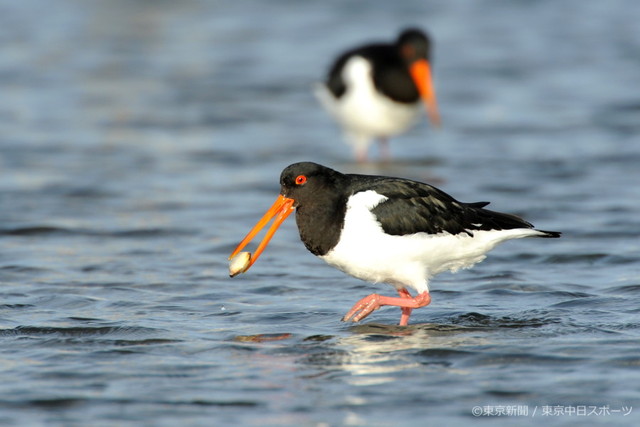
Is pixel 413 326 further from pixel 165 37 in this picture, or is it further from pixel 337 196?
pixel 165 37

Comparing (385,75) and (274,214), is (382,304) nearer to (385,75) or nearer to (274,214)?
(274,214)

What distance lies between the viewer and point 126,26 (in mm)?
19484

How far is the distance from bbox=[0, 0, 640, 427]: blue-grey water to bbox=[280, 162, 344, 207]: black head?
2.58 ft

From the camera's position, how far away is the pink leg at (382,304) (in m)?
6.50

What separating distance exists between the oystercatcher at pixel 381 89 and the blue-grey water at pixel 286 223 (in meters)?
0.44

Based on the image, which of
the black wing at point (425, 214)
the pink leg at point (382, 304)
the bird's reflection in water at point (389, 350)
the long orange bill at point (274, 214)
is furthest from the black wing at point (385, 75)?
the bird's reflection in water at point (389, 350)

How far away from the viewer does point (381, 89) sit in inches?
485

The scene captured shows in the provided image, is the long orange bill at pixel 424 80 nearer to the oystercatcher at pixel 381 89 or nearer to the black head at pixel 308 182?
the oystercatcher at pixel 381 89

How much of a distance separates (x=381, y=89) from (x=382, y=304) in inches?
239

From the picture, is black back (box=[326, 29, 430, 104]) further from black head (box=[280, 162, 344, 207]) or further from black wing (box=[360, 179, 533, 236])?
black head (box=[280, 162, 344, 207])

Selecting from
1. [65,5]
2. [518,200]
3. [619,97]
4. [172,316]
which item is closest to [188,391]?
[172,316]

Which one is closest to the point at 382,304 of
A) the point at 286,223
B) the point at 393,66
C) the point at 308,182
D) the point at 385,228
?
the point at 385,228

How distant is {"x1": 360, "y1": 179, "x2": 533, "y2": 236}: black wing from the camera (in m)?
6.41

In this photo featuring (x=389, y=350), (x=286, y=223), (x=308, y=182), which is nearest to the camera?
(x=389, y=350)
